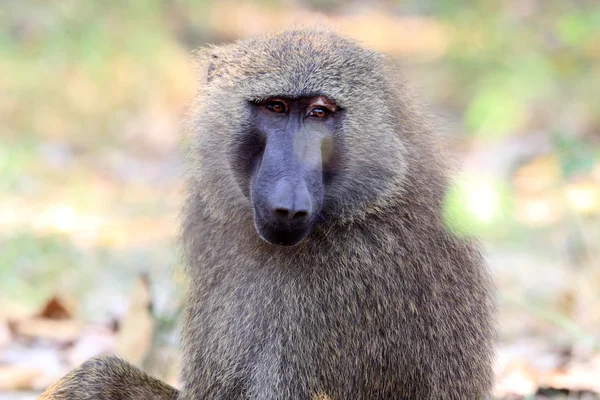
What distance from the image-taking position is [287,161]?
301cm

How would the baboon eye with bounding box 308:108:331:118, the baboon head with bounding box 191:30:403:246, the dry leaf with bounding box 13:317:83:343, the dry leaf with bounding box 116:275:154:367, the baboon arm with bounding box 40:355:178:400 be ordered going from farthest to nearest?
the dry leaf with bounding box 13:317:83:343, the dry leaf with bounding box 116:275:154:367, the baboon arm with bounding box 40:355:178:400, the baboon eye with bounding box 308:108:331:118, the baboon head with bounding box 191:30:403:246

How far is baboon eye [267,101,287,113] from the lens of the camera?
126 inches

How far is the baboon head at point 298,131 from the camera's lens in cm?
305

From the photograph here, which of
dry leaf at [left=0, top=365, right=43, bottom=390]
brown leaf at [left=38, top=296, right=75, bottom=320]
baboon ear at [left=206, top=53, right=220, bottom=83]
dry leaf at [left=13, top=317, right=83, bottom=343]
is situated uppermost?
baboon ear at [left=206, top=53, right=220, bottom=83]

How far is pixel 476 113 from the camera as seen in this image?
337 inches

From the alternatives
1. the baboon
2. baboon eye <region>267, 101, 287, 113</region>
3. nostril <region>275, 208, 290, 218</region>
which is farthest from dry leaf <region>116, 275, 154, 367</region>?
nostril <region>275, 208, 290, 218</region>

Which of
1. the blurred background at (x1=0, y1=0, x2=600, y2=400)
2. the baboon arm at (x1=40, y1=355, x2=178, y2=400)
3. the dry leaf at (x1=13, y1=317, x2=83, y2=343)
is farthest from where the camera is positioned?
the dry leaf at (x1=13, y1=317, x2=83, y2=343)

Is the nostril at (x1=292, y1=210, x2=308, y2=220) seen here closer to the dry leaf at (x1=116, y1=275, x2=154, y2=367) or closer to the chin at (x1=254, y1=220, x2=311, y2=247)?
the chin at (x1=254, y1=220, x2=311, y2=247)

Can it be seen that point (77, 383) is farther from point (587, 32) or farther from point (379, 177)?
point (587, 32)

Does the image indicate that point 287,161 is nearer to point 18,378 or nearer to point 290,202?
point 290,202

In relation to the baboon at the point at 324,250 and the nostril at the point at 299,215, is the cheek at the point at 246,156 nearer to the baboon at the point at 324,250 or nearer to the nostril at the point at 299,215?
the baboon at the point at 324,250

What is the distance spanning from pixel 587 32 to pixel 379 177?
205 inches

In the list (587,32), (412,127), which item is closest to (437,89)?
(587,32)

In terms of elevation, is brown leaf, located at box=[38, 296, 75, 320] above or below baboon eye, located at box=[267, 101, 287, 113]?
below
